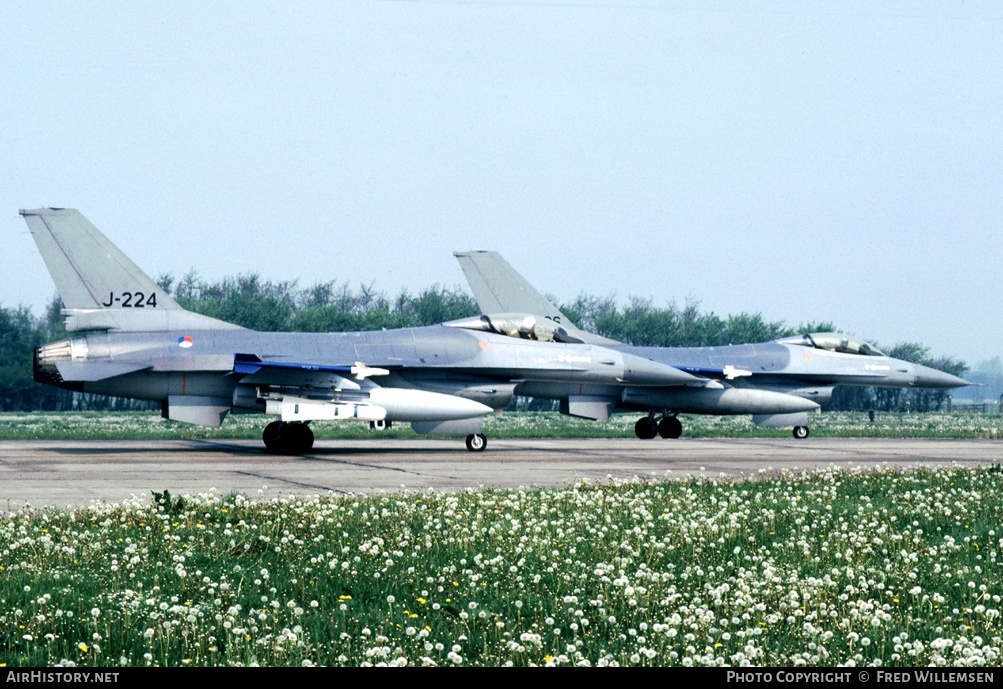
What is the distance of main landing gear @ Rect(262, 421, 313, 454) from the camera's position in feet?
77.7

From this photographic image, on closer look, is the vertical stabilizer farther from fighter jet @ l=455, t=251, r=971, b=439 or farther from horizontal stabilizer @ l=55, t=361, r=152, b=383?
fighter jet @ l=455, t=251, r=971, b=439

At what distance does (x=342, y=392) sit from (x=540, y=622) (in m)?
17.1

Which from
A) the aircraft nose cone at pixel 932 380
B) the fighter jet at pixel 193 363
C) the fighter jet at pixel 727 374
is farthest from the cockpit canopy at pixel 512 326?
the aircraft nose cone at pixel 932 380

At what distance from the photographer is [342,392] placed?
23.3 metres

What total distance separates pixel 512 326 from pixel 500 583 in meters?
18.9

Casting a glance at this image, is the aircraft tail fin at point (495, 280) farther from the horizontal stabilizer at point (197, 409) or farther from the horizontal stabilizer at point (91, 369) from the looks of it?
the horizontal stabilizer at point (91, 369)

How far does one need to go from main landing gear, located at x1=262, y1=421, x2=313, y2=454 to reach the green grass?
11705mm

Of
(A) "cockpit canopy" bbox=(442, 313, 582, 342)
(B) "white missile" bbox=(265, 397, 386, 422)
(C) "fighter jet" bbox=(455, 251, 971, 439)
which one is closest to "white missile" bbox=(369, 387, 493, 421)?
(B) "white missile" bbox=(265, 397, 386, 422)

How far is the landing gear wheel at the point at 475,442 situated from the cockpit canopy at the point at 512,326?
2973 mm

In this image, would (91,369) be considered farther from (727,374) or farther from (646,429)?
(727,374)

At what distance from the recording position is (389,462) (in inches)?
819

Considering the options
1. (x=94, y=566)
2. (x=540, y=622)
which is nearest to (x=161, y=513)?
(x=94, y=566)

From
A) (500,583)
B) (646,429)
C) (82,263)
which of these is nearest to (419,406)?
(82,263)
